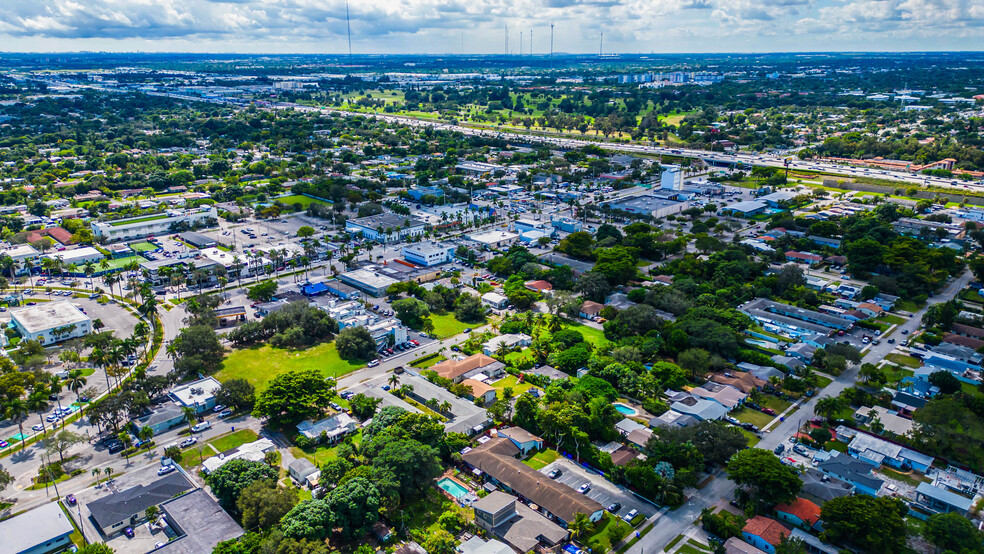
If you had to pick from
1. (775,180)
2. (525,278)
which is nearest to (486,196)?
(525,278)

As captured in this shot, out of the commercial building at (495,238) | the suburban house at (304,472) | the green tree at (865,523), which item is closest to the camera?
the green tree at (865,523)

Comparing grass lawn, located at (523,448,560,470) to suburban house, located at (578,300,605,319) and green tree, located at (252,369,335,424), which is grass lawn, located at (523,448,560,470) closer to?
green tree, located at (252,369,335,424)

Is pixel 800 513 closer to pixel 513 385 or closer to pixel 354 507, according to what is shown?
pixel 513 385

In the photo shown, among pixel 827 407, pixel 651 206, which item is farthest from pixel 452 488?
pixel 651 206

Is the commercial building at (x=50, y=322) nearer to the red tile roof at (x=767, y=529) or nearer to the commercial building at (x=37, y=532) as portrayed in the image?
the commercial building at (x=37, y=532)

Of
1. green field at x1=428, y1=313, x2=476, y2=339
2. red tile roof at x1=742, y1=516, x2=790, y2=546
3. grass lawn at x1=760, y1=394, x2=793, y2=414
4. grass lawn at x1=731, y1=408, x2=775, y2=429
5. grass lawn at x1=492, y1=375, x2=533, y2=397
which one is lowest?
red tile roof at x1=742, y1=516, x2=790, y2=546

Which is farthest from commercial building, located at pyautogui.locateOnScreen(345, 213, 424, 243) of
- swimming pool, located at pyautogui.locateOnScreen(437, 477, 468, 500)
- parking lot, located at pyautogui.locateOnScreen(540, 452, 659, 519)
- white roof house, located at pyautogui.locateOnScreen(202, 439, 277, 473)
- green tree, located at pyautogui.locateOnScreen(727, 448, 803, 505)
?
green tree, located at pyautogui.locateOnScreen(727, 448, 803, 505)

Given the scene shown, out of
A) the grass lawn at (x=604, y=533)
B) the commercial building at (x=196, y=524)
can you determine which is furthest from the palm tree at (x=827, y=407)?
the commercial building at (x=196, y=524)
